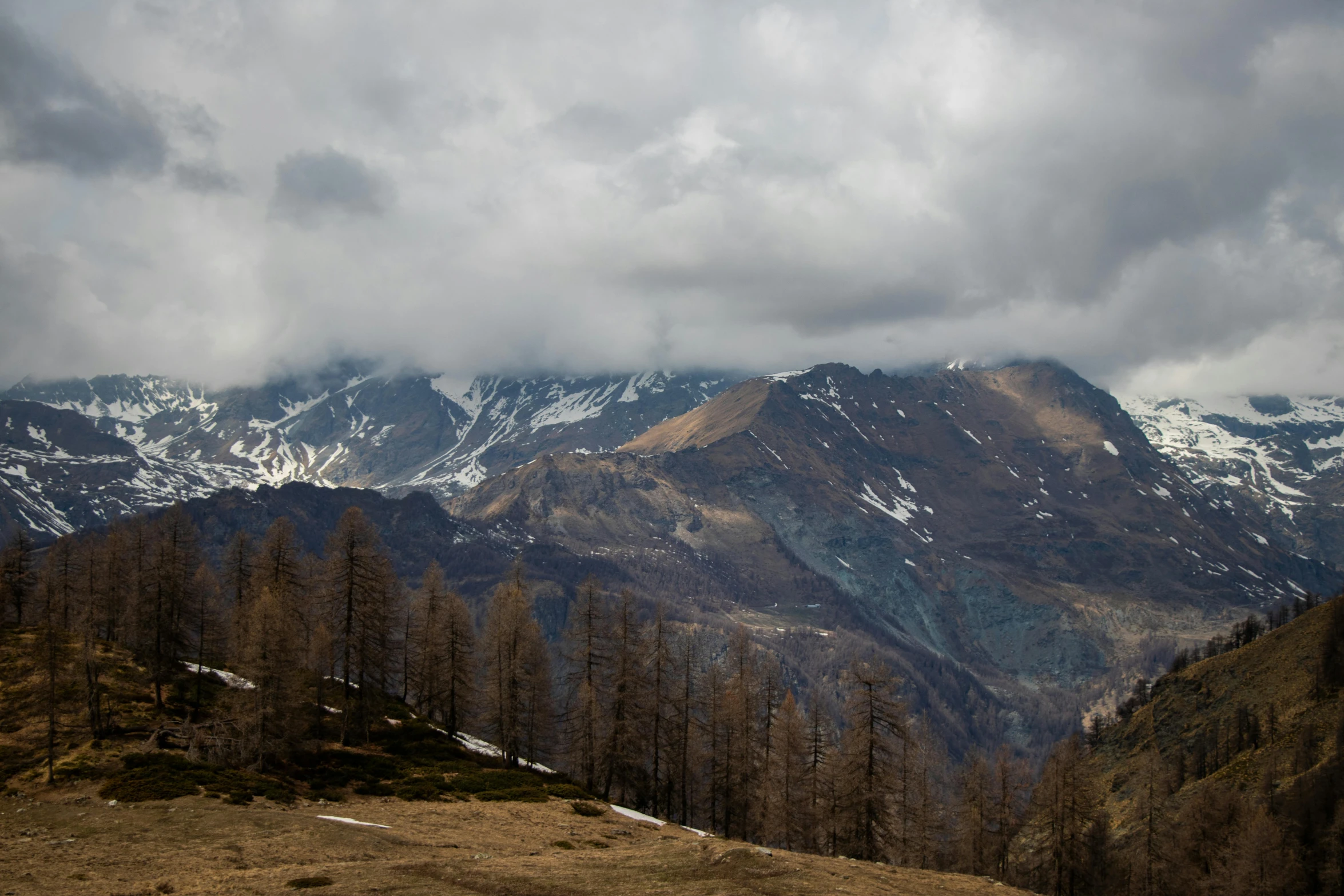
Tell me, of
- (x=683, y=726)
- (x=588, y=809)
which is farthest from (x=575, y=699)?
(x=588, y=809)

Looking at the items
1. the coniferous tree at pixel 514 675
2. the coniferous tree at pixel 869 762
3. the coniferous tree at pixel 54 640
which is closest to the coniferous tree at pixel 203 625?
the coniferous tree at pixel 54 640

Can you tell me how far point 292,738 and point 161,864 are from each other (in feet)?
74.5

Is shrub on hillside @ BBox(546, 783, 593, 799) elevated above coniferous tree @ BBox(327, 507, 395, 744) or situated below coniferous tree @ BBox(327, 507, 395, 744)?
below

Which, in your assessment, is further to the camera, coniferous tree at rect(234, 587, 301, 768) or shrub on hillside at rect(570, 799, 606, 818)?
shrub on hillside at rect(570, 799, 606, 818)

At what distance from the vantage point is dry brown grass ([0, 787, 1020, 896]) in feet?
101

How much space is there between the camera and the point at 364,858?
115ft

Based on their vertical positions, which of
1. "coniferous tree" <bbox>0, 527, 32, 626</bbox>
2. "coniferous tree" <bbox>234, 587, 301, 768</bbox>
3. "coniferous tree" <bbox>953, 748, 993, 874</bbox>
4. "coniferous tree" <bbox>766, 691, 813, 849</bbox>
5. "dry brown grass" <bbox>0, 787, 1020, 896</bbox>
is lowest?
"coniferous tree" <bbox>953, 748, 993, 874</bbox>

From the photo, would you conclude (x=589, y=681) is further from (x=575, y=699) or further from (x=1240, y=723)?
(x=1240, y=723)

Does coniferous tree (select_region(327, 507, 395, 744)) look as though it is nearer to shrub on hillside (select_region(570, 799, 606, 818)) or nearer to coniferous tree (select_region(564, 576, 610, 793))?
coniferous tree (select_region(564, 576, 610, 793))

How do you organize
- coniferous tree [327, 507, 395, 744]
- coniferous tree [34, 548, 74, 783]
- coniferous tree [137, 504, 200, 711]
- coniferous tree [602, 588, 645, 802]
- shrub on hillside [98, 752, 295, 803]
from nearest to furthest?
shrub on hillside [98, 752, 295, 803], coniferous tree [34, 548, 74, 783], coniferous tree [327, 507, 395, 744], coniferous tree [137, 504, 200, 711], coniferous tree [602, 588, 645, 802]

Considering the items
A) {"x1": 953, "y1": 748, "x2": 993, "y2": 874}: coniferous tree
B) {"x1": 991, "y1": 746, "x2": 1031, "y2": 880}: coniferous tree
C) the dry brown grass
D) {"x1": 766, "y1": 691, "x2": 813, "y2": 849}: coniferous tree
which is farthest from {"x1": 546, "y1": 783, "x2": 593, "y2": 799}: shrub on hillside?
{"x1": 991, "y1": 746, "x2": 1031, "y2": 880}: coniferous tree

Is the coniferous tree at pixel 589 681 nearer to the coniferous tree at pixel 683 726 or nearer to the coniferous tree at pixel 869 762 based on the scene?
the coniferous tree at pixel 683 726

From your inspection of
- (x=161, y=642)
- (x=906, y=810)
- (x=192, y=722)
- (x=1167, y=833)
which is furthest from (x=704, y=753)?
(x=1167, y=833)

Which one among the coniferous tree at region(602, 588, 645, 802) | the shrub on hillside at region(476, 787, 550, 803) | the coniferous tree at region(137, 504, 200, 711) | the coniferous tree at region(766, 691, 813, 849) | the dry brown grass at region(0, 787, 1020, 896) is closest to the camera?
the dry brown grass at region(0, 787, 1020, 896)
